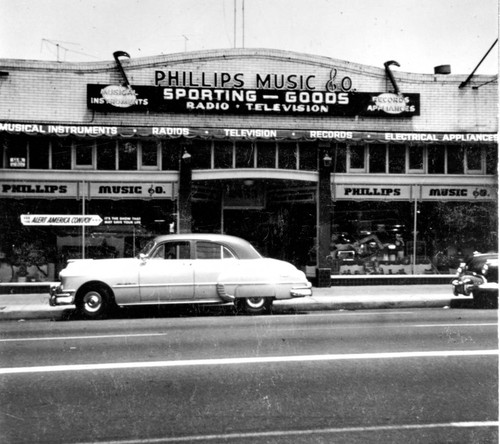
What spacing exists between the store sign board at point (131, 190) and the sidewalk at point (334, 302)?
10.2 feet

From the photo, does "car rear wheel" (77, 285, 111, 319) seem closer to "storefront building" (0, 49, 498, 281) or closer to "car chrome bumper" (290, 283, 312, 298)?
"car chrome bumper" (290, 283, 312, 298)

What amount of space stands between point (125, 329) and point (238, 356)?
10.7 ft

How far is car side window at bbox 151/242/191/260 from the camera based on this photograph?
1177cm

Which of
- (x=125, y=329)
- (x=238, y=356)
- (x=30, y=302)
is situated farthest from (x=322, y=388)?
(x=30, y=302)

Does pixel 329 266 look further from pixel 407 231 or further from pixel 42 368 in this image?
pixel 42 368

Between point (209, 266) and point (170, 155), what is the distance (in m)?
5.48

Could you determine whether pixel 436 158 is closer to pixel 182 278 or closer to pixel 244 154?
pixel 244 154

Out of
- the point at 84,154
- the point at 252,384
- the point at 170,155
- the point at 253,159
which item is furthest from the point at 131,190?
the point at 252,384

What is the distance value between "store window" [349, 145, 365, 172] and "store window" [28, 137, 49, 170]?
8.46 m

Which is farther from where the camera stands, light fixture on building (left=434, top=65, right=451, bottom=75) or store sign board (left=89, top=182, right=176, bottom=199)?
light fixture on building (left=434, top=65, right=451, bottom=75)

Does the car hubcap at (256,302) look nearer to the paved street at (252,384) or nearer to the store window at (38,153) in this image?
the paved street at (252,384)

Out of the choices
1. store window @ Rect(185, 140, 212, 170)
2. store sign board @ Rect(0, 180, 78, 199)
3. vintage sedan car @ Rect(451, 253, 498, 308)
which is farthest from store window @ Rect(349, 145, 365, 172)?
store sign board @ Rect(0, 180, 78, 199)

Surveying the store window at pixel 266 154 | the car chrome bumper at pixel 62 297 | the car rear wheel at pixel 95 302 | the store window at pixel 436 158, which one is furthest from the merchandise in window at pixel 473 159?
the car chrome bumper at pixel 62 297

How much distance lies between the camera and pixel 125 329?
9.85m
